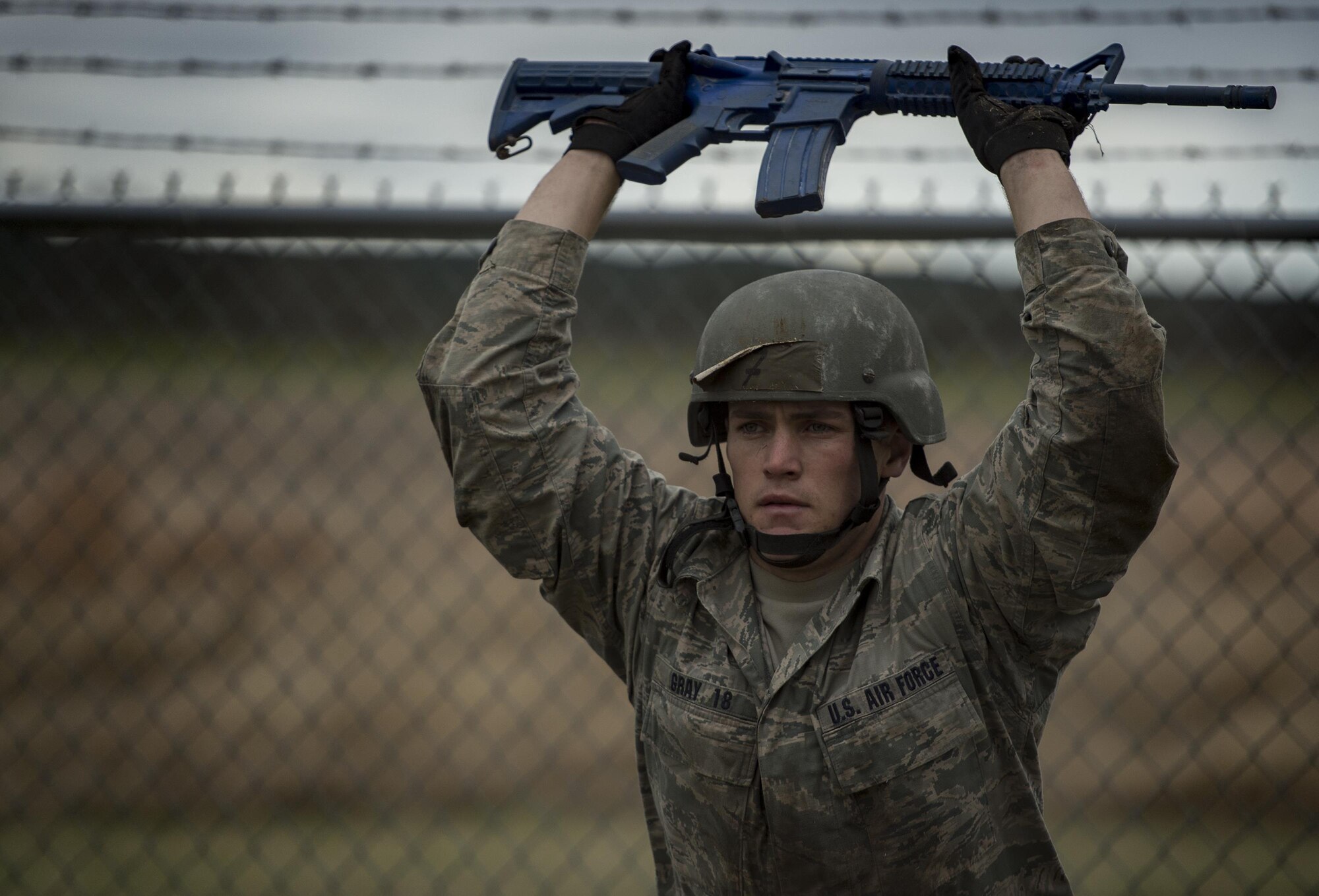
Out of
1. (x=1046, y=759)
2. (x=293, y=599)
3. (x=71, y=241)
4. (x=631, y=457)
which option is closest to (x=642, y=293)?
(x=293, y=599)

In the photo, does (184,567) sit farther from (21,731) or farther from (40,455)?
(40,455)

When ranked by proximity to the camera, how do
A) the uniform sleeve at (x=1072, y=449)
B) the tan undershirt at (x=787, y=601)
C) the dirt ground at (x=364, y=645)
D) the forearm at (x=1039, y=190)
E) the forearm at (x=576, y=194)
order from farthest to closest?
the dirt ground at (x=364, y=645) < the forearm at (x=576, y=194) < the tan undershirt at (x=787, y=601) < the forearm at (x=1039, y=190) < the uniform sleeve at (x=1072, y=449)

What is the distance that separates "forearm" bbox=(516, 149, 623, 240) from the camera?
2.26 meters

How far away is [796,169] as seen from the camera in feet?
7.00

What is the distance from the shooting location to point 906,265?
11.6ft

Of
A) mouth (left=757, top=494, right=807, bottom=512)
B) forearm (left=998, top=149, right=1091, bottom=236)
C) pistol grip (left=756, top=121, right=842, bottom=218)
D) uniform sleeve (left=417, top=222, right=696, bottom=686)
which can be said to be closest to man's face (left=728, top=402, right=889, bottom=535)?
mouth (left=757, top=494, right=807, bottom=512)

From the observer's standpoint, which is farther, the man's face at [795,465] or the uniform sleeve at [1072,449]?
the man's face at [795,465]

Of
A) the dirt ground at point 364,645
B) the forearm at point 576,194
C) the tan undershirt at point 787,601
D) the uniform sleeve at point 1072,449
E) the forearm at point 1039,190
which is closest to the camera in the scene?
the uniform sleeve at point 1072,449

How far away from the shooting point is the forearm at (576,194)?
2258 mm

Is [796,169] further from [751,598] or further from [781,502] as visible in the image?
[751,598]

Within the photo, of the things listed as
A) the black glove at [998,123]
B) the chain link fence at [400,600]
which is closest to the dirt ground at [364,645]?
the chain link fence at [400,600]

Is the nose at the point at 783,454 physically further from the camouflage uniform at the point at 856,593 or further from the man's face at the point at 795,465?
the camouflage uniform at the point at 856,593

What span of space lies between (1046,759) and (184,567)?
4259 millimetres

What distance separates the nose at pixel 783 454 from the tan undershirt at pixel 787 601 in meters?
0.22
